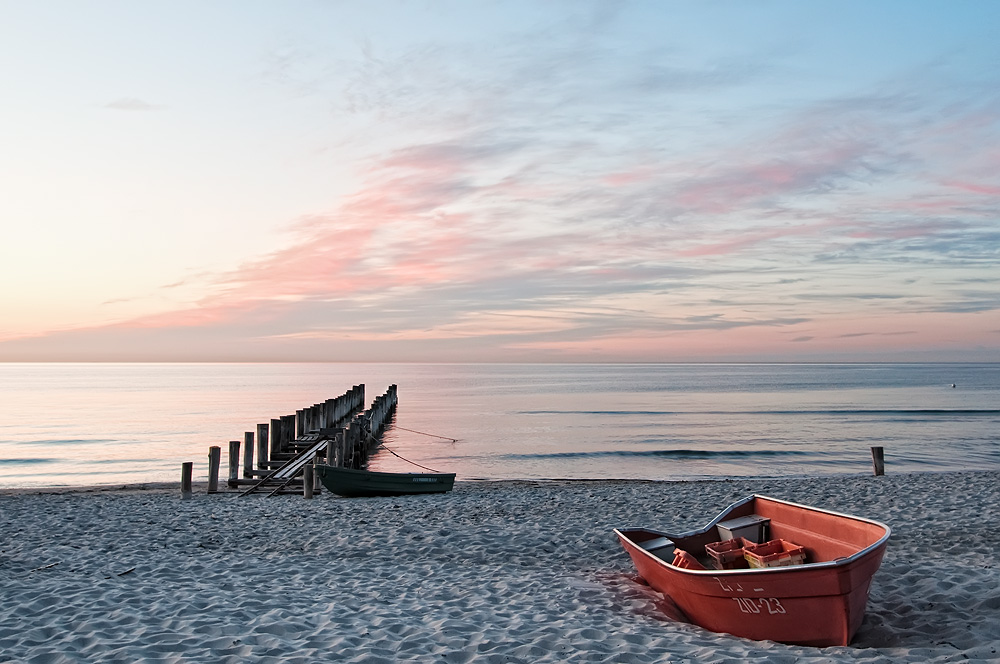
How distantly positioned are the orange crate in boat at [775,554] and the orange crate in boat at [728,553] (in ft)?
0.31

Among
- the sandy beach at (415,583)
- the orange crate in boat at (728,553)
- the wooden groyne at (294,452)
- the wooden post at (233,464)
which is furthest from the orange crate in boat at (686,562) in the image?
the wooden post at (233,464)

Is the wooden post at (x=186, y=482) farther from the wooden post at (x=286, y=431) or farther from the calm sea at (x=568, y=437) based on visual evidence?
the calm sea at (x=568, y=437)

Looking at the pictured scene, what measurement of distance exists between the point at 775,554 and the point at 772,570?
5.89 ft

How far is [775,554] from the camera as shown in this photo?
7.91 meters

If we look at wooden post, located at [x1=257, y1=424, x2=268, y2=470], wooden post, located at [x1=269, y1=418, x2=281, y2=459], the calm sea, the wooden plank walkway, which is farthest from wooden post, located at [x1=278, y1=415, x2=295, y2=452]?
the calm sea

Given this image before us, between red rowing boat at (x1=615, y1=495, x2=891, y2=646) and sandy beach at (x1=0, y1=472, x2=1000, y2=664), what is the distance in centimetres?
23

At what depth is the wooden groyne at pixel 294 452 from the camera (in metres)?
17.1

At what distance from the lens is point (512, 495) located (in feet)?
53.9

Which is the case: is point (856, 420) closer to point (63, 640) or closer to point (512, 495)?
point (512, 495)

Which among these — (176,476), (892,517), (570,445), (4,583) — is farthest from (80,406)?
(892,517)

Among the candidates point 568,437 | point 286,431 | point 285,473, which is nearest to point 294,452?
point 286,431

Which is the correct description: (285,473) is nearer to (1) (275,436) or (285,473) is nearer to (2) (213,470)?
(2) (213,470)

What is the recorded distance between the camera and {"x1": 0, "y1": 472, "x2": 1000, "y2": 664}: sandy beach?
6.04m

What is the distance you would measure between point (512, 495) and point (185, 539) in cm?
740
